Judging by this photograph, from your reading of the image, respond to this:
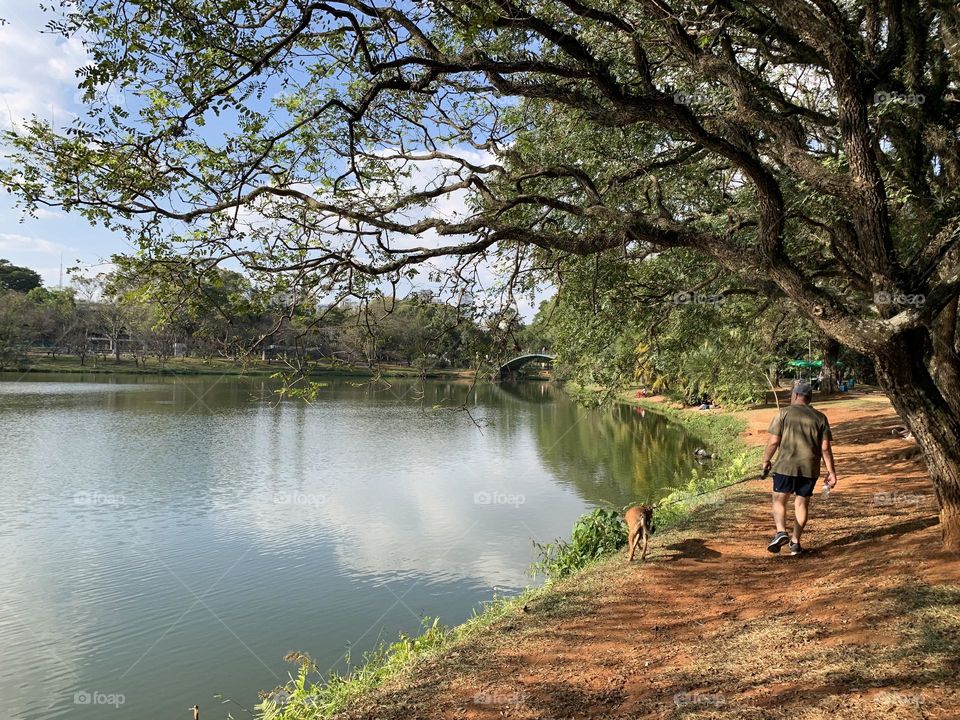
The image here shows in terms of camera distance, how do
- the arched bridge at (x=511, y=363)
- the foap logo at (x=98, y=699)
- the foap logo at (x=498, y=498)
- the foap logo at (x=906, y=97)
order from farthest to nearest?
1. the foap logo at (x=498, y=498)
2. the arched bridge at (x=511, y=363)
3. the foap logo at (x=98, y=699)
4. the foap logo at (x=906, y=97)

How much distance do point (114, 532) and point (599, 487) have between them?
1105 cm

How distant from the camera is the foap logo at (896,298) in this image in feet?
16.4

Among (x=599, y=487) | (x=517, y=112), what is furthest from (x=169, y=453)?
(x=517, y=112)

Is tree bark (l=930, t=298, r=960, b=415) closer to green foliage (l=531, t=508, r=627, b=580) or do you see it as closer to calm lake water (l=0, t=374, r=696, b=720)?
green foliage (l=531, t=508, r=627, b=580)

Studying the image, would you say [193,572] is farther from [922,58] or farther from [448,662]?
[922,58]

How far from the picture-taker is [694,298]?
9.86 meters

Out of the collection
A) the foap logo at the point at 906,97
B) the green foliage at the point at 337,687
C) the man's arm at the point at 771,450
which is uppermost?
the foap logo at the point at 906,97

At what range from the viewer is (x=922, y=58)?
6828 mm

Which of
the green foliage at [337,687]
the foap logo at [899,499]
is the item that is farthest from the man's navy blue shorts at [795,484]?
the green foliage at [337,687]

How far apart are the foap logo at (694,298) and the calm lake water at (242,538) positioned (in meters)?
4.35

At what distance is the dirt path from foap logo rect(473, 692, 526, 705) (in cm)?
1

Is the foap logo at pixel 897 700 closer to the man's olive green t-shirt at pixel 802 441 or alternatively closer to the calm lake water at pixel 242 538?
the man's olive green t-shirt at pixel 802 441

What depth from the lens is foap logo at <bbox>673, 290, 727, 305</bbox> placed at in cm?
929

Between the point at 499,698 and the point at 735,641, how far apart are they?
1.69 metres
